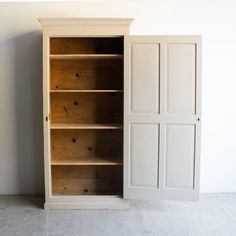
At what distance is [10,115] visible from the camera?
325 cm

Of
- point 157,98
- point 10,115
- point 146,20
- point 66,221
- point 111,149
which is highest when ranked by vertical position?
point 146,20

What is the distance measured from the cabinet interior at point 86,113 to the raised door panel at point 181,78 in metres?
0.66

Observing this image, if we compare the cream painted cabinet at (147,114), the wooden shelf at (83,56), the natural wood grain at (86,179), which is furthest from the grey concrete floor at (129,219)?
the wooden shelf at (83,56)

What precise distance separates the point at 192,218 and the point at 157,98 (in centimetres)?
132

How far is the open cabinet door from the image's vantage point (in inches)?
106

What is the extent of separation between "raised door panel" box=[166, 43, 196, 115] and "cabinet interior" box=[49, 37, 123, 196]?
2.18ft

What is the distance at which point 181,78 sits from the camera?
271 centimetres

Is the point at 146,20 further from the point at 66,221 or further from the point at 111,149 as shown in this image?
the point at 66,221

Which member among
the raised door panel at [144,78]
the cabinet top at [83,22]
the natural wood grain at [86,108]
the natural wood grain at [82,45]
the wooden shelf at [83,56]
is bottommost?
the natural wood grain at [86,108]

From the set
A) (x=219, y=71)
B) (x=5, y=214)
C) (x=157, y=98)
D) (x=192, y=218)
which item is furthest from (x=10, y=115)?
(x=219, y=71)

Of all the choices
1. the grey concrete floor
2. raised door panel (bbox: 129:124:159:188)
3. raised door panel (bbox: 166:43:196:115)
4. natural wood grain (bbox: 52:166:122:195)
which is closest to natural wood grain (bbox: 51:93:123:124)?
raised door panel (bbox: 129:124:159:188)

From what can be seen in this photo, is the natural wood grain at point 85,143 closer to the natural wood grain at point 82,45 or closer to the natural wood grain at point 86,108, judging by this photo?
the natural wood grain at point 86,108

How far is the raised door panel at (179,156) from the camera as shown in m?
2.75

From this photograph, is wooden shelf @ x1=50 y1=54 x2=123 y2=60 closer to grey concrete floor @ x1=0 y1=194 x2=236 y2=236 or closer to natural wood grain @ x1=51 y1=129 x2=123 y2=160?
natural wood grain @ x1=51 y1=129 x2=123 y2=160
